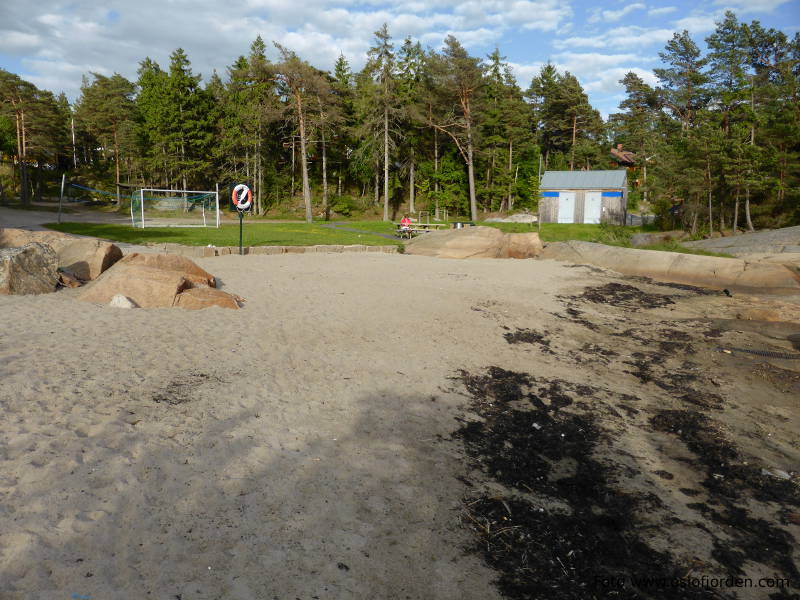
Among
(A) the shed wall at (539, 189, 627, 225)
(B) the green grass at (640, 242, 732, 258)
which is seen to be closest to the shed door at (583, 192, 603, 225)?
(A) the shed wall at (539, 189, 627, 225)

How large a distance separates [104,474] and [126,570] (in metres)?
1.00

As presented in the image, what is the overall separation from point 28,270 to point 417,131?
41.1 m

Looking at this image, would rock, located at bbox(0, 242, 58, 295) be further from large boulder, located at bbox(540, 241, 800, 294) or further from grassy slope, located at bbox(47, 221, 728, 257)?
large boulder, located at bbox(540, 241, 800, 294)

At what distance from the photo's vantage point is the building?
3678 centimetres

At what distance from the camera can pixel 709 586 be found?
128 inches

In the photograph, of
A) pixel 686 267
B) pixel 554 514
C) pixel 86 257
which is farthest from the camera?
pixel 686 267

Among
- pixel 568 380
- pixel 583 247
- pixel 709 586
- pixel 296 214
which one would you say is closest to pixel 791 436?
pixel 568 380

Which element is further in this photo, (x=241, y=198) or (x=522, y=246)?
(x=522, y=246)

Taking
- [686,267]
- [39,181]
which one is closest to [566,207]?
[686,267]

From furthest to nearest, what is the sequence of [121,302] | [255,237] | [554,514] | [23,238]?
[255,237], [23,238], [121,302], [554,514]

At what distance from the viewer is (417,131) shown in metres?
46.0

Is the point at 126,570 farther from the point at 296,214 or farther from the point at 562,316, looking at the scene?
the point at 296,214

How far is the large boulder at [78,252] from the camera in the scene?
9.77 meters

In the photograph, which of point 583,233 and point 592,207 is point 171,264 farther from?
point 592,207
